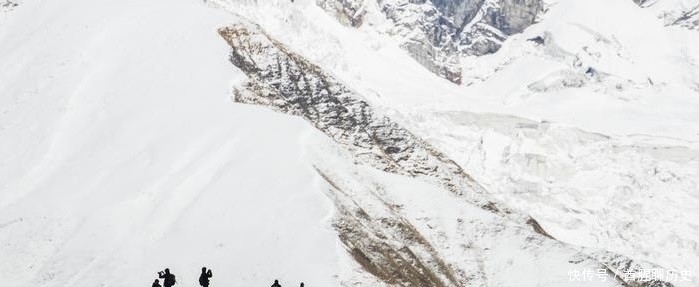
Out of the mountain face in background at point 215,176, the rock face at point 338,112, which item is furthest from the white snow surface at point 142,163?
the rock face at point 338,112

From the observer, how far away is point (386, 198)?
347ft

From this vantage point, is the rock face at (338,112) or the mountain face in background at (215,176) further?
the rock face at (338,112)

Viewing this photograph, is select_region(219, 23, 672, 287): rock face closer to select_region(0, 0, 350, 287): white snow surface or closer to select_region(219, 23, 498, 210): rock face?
select_region(219, 23, 498, 210): rock face

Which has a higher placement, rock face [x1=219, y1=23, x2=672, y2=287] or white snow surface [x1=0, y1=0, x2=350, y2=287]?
white snow surface [x1=0, y1=0, x2=350, y2=287]

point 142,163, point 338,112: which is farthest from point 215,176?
point 338,112

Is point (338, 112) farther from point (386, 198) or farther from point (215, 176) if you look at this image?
point (215, 176)

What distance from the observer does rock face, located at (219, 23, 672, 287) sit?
297 ft

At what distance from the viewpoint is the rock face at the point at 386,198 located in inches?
3568

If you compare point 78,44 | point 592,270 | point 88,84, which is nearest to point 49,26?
point 78,44

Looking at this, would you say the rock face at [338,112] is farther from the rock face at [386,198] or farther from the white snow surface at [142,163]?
the white snow surface at [142,163]

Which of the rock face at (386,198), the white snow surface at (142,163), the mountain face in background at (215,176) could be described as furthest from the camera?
the rock face at (386,198)

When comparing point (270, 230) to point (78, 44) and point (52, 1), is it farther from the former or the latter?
point (52, 1)

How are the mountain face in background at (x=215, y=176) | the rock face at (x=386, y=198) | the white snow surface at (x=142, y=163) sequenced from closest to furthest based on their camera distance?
the white snow surface at (x=142, y=163) → the mountain face in background at (x=215, y=176) → the rock face at (x=386, y=198)

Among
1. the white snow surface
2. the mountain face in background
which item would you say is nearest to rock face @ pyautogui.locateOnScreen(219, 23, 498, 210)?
the mountain face in background
